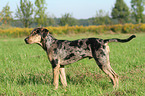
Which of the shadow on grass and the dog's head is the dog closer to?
the dog's head

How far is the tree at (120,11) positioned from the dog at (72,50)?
250 ft

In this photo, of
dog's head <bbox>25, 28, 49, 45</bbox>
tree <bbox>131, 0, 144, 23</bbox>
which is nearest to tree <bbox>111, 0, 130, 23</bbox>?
tree <bbox>131, 0, 144, 23</bbox>

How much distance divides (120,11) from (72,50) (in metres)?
77.6

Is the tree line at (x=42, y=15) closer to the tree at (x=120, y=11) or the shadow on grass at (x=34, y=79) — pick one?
the tree at (x=120, y=11)

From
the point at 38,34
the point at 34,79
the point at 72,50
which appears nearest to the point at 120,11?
the point at 34,79

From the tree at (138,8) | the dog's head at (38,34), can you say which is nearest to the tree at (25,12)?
the tree at (138,8)

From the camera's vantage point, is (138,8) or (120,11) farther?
(120,11)

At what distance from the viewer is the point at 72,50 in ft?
14.1

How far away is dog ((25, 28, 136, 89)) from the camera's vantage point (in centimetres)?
415

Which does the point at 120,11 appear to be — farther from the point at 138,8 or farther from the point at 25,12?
the point at 25,12

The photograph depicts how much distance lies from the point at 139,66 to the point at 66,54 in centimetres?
347

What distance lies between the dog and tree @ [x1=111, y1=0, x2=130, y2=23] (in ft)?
250

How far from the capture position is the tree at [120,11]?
250 feet

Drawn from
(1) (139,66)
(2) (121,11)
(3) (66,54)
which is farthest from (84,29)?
(2) (121,11)
